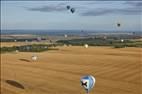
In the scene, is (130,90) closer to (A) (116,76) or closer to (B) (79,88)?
(B) (79,88)

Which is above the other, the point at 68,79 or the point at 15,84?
the point at 68,79

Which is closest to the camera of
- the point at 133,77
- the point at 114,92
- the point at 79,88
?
the point at 114,92

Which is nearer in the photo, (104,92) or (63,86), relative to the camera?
(104,92)

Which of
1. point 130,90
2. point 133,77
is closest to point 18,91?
point 130,90

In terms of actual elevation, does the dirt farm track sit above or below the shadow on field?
above

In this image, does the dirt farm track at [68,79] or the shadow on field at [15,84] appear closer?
the dirt farm track at [68,79]

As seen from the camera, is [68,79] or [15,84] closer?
[15,84]

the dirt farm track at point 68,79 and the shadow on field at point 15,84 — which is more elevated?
the dirt farm track at point 68,79

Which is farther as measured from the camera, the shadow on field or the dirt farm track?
the shadow on field

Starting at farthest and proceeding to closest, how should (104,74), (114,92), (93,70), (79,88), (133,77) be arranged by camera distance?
(93,70)
(104,74)
(133,77)
(79,88)
(114,92)
